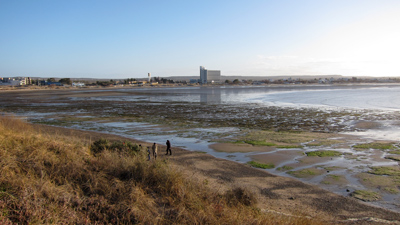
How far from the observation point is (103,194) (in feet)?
21.5

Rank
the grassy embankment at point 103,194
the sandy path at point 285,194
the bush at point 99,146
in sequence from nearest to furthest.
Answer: the grassy embankment at point 103,194 < the sandy path at point 285,194 < the bush at point 99,146

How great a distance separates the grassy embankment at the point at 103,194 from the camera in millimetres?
5449

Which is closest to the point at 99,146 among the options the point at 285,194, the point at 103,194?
the point at 103,194

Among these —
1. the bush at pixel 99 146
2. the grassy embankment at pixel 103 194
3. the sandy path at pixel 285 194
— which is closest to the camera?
the grassy embankment at pixel 103 194

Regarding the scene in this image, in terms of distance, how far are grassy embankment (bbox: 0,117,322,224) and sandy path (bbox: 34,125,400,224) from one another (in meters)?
0.99

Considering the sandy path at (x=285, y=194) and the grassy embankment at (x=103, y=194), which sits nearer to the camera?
the grassy embankment at (x=103, y=194)

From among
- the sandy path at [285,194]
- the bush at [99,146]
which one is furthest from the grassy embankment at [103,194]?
the bush at [99,146]

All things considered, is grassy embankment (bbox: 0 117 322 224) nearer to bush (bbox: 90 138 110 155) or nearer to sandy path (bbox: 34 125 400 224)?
sandy path (bbox: 34 125 400 224)

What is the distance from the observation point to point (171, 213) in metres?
6.05

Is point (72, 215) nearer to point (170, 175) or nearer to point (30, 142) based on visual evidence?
point (170, 175)

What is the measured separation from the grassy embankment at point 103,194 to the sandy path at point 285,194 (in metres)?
0.99

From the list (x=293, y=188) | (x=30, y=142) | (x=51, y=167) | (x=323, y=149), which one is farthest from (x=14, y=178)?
(x=323, y=149)

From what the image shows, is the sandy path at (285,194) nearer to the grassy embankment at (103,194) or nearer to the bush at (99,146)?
the grassy embankment at (103,194)

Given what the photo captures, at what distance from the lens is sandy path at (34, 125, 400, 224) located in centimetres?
800
